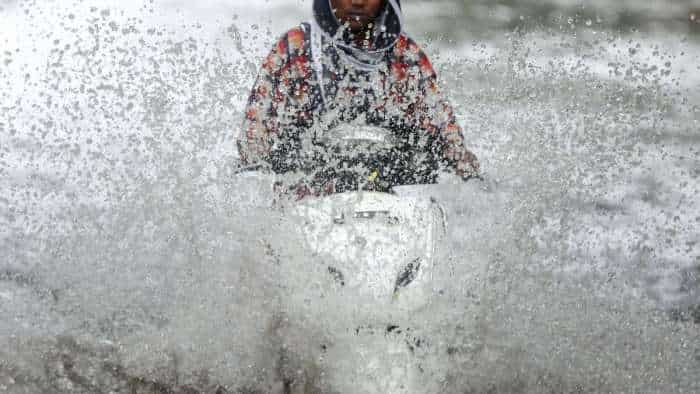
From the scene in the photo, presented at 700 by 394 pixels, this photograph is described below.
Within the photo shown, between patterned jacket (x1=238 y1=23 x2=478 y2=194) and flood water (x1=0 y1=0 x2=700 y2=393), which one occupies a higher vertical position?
patterned jacket (x1=238 y1=23 x2=478 y2=194)

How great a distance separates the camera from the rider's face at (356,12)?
2197 mm

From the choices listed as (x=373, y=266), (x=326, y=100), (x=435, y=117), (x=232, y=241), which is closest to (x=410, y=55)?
(x=435, y=117)

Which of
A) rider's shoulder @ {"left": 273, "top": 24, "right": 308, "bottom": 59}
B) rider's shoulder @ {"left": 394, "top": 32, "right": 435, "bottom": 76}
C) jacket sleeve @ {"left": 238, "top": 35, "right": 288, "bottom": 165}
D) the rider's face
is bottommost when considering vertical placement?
jacket sleeve @ {"left": 238, "top": 35, "right": 288, "bottom": 165}

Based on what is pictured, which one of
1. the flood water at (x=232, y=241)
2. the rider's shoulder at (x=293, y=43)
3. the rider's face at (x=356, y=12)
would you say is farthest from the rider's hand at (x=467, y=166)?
the rider's shoulder at (x=293, y=43)

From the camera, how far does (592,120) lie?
11.0 ft

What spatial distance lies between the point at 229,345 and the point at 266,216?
1.86 feet

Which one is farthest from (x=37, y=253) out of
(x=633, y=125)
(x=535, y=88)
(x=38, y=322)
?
(x=633, y=125)

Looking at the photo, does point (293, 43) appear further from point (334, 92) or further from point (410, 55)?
point (410, 55)

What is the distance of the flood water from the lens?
2.61 metres

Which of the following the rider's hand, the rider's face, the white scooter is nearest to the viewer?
the white scooter

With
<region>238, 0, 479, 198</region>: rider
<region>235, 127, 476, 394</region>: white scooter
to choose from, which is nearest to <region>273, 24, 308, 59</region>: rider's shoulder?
<region>238, 0, 479, 198</region>: rider

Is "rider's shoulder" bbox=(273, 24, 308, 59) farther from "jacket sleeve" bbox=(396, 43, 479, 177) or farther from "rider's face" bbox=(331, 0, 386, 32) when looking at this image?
"jacket sleeve" bbox=(396, 43, 479, 177)

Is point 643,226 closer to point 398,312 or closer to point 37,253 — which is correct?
point 398,312

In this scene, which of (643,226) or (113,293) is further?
(643,226)
